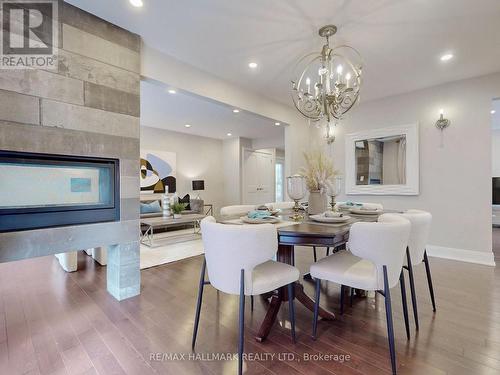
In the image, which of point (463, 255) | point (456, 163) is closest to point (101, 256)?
point (463, 255)

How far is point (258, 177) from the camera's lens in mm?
8383

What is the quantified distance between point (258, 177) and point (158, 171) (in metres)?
3.35

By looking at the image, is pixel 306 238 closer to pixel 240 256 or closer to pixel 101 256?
pixel 240 256

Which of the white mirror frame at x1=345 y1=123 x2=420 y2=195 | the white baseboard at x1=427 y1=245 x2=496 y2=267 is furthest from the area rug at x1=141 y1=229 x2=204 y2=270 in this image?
the white baseboard at x1=427 y1=245 x2=496 y2=267

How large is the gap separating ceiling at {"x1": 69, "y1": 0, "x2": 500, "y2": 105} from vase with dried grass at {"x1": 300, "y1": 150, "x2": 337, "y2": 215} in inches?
49.6

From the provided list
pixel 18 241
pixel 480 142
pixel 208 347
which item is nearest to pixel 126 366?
pixel 208 347

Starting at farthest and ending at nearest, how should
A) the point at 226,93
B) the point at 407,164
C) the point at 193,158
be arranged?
the point at 193,158
the point at 407,164
the point at 226,93

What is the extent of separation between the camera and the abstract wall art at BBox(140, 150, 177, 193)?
20.3 feet

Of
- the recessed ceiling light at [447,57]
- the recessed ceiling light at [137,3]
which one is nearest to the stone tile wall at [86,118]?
the recessed ceiling light at [137,3]

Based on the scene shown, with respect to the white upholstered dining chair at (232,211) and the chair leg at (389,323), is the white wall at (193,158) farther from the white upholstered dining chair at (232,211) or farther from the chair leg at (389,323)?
the chair leg at (389,323)

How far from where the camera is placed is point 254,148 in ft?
26.2

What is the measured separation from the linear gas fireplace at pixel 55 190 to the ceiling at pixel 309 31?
1368mm

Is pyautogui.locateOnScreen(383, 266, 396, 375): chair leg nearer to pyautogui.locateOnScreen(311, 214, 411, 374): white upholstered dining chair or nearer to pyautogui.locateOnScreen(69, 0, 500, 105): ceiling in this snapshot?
pyautogui.locateOnScreen(311, 214, 411, 374): white upholstered dining chair

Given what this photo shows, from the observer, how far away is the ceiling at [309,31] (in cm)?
207
